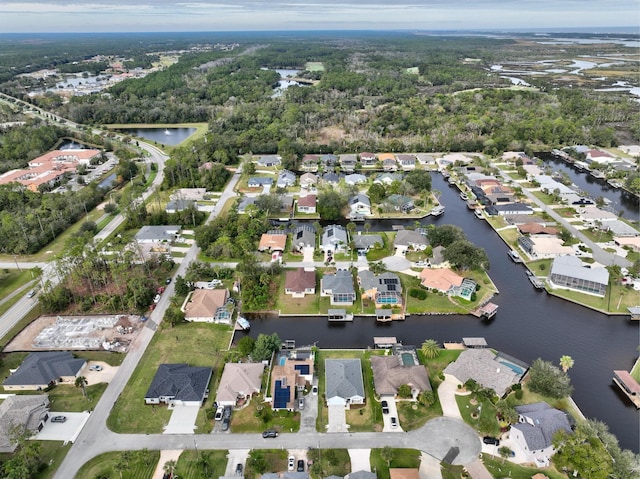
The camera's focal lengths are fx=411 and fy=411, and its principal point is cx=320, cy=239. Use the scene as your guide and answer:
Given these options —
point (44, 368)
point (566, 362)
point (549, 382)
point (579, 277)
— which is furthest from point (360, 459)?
point (579, 277)

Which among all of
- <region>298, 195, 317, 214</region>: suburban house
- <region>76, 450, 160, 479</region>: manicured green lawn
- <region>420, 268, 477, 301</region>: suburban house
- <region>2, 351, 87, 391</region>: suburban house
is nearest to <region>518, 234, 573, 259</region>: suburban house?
<region>420, 268, 477, 301</region>: suburban house

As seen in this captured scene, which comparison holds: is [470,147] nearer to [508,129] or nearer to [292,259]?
[508,129]

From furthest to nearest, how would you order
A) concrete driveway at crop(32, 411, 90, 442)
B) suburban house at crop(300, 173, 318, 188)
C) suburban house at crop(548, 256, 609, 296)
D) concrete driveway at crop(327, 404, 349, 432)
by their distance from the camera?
suburban house at crop(300, 173, 318, 188)
suburban house at crop(548, 256, 609, 296)
concrete driveway at crop(327, 404, 349, 432)
concrete driveway at crop(32, 411, 90, 442)

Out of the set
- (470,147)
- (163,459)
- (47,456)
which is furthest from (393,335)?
(470,147)

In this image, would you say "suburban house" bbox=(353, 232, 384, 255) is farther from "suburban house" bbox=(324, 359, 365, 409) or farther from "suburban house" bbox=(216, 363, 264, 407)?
"suburban house" bbox=(216, 363, 264, 407)

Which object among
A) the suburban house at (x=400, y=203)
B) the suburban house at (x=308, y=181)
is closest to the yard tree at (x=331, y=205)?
the suburban house at (x=400, y=203)

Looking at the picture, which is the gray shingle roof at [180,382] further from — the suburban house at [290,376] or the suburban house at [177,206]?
the suburban house at [177,206]
